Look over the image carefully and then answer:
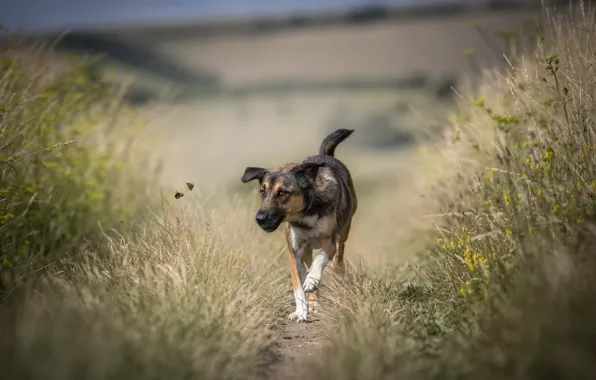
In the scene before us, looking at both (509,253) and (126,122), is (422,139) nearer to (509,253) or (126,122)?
(126,122)

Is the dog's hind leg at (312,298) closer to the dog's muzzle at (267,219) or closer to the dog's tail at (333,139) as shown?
the dog's muzzle at (267,219)

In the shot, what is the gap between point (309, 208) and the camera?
6.81 meters

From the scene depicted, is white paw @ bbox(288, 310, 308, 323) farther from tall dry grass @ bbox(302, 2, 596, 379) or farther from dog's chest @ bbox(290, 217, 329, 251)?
dog's chest @ bbox(290, 217, 329, 251)

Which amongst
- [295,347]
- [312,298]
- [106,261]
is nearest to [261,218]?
[312,298]

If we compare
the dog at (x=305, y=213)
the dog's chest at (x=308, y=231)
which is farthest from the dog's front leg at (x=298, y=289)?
the dog's chest at (x=308, y=231)

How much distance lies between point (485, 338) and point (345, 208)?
326cm

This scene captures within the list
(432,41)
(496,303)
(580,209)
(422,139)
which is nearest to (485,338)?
(496,303)

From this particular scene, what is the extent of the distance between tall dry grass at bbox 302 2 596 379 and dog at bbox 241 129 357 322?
0.44 m

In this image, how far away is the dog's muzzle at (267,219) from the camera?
625 centimetres

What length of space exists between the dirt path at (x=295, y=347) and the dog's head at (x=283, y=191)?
953mm

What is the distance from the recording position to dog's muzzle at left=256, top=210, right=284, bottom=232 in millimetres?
6254

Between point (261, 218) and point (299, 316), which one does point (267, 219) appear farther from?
point (299, 316)

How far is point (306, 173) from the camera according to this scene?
6.78 meters

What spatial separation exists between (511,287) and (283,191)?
2.57 metres
